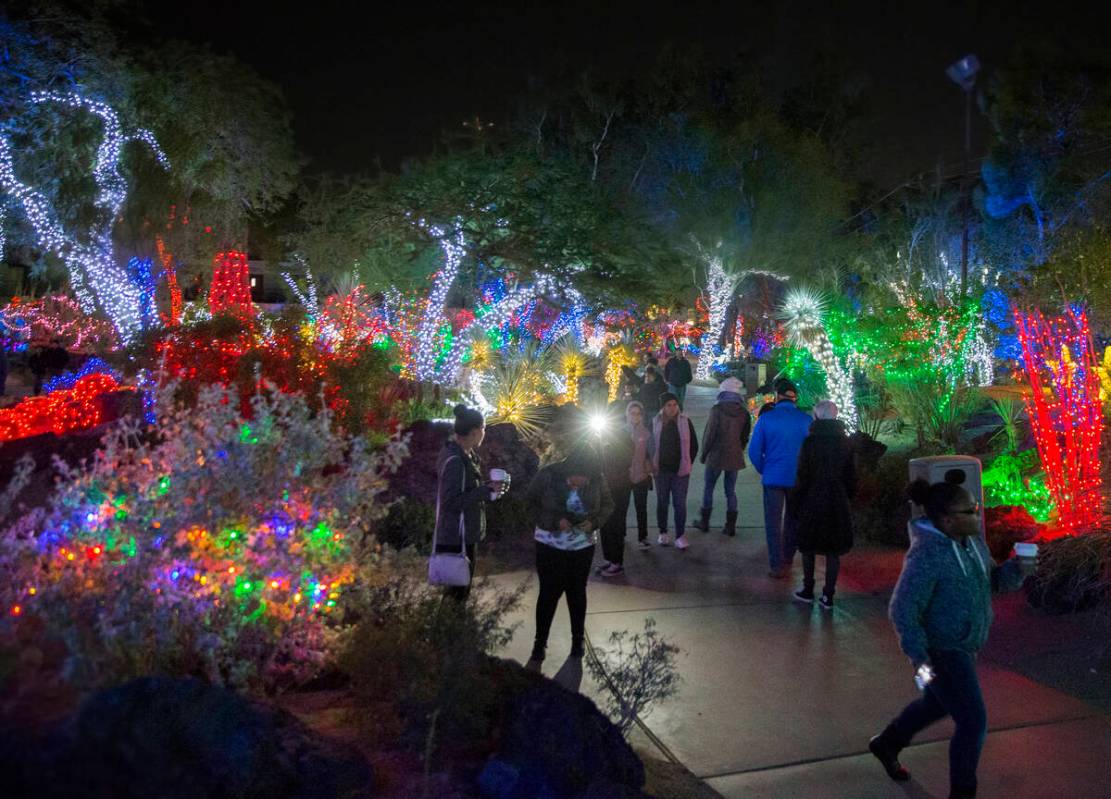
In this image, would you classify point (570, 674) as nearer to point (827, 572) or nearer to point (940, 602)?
point (940, 602)

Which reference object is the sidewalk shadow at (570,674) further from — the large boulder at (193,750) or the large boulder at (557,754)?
the large boulder at (193,750)

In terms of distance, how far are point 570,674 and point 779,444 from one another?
10.7 ft

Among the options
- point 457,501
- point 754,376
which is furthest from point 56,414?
point 754,376

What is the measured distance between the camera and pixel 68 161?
18172 millimetres

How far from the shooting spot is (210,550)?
4051 millimetres

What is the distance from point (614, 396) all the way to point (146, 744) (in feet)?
61.3

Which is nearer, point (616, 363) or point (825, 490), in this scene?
point (825, 490)

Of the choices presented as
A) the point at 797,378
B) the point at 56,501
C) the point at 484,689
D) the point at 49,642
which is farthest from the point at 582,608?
the point at 797,378

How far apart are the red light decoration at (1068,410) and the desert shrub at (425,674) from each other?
550cm

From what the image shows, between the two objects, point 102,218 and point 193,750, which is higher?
point 102,218

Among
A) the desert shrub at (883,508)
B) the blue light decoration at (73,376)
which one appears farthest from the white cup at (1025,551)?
the blue light decoration at (73,376)

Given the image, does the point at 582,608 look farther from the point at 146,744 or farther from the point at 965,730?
the point at 146,744

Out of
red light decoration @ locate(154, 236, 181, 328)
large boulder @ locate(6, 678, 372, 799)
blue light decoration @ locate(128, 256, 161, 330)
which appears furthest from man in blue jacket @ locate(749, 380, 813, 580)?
red light decoration @ locate(154, 236, 181, 328)

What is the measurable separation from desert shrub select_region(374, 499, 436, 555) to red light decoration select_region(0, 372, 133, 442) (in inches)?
271
